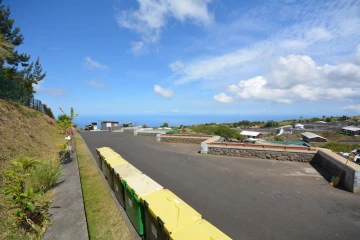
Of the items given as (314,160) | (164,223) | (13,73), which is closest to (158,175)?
(164,223)

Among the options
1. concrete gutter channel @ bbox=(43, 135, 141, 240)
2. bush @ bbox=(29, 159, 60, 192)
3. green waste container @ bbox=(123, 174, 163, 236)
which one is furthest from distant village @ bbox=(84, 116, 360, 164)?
bush @ bbox=(29, 159, 60, 192)

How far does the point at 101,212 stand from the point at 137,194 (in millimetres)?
Result: 2072

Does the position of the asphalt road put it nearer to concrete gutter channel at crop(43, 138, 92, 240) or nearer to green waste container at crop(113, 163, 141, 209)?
green waste container at crop(113, 163, 141, 209)

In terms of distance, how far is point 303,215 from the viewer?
15.9 ft

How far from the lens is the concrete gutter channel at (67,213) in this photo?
3857 millimetres

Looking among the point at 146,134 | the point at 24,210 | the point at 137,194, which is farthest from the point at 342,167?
the point at 146,134

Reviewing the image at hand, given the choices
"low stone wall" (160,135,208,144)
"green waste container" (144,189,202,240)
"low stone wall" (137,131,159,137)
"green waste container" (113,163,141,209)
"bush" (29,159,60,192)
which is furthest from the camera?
"low stone wall" (137,131,159,137)

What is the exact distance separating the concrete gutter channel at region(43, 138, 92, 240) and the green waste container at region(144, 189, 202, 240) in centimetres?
153

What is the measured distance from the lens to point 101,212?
5.18 metres

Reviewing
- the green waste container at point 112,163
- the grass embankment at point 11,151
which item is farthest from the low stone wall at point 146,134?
the green waste container at point 112,163

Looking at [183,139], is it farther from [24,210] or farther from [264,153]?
[24,210]

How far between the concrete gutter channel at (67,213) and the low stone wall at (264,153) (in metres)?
7.87

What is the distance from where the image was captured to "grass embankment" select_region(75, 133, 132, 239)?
430 cm

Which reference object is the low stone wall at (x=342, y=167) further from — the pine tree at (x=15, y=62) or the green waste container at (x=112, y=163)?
the pine tree at (x=15, y=62)
